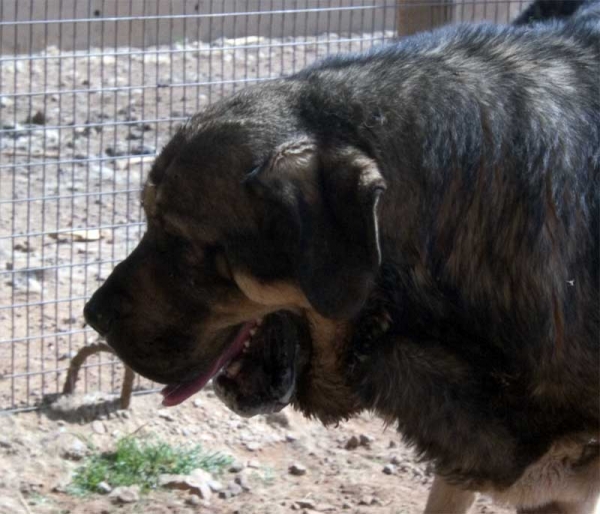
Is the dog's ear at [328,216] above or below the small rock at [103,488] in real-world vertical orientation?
above

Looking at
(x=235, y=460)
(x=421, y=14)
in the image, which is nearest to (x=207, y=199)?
(x=235, y=460)

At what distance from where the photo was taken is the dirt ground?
4645 mm

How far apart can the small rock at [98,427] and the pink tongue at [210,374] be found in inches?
69.7

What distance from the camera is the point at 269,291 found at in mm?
2959

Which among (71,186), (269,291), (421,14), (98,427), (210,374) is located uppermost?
(421,14)

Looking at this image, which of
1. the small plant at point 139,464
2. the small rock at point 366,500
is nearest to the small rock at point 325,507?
the small rock at point 366,500

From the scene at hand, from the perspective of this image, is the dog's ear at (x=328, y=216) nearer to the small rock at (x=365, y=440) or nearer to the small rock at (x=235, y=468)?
the small rock at (x=235, y=468)

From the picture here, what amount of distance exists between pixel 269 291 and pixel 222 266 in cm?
13

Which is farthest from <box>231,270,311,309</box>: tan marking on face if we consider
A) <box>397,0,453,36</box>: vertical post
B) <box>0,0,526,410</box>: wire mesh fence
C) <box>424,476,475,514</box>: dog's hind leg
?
<box>397,0,453,36</box>: vertical post

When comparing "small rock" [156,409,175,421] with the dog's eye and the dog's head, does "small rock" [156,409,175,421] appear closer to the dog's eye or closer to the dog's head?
the dog's head

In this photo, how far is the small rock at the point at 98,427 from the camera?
5074 mm

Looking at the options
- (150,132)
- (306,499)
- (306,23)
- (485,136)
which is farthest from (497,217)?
(150,132)

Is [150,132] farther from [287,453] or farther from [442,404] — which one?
[442,404]

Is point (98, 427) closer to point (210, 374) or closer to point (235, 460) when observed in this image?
point (235, 460)
